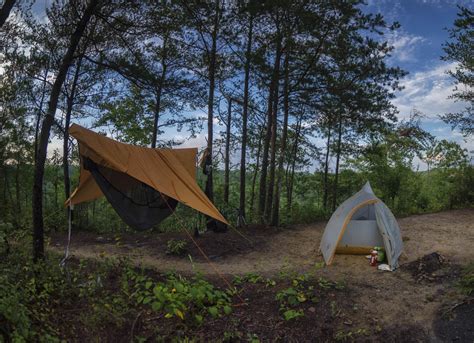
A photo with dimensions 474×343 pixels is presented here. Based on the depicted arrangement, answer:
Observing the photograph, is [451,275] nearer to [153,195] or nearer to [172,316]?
[172,316]

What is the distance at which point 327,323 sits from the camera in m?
4.31

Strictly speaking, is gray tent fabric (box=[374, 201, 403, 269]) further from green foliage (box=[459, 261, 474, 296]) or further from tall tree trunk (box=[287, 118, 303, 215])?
tall tree trunk (box=[287, 118, 303, 215])

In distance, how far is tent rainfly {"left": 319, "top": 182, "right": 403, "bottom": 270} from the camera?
267 inches

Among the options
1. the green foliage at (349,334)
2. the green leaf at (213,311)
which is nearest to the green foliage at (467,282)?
the green foliage at (349,334)

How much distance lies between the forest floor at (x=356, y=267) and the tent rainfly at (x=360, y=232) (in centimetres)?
21

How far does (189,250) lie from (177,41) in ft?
17.1

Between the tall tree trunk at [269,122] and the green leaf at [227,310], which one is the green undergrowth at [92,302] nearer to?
the green leaf at [227,310]

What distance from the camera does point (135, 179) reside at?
20.6 feet

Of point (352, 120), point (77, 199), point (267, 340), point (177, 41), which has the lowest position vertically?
point (267, 340)

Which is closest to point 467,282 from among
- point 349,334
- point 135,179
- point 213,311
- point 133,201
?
point 349,334

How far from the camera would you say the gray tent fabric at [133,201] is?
5832 mm

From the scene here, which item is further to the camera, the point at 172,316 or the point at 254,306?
the point at 254,306

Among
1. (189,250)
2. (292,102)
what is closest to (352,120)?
(292,102)

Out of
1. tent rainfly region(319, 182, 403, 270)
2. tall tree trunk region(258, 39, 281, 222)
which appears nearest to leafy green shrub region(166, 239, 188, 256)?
tent rainfly region(319, 182, 403, 270)
